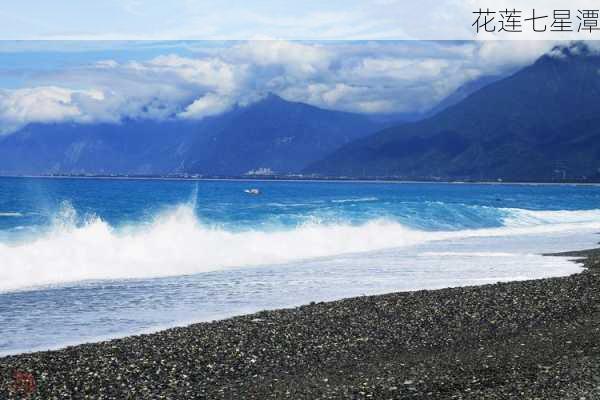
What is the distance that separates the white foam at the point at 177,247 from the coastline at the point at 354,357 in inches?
429

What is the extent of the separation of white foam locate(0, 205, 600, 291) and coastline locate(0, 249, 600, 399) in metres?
10.9

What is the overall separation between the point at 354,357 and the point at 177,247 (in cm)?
2500

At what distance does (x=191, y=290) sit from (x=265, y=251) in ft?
48.7

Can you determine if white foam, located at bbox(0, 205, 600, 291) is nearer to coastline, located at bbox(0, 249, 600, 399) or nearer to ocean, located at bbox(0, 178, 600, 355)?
ocean, located at bbox(0, 178, 600, 355)

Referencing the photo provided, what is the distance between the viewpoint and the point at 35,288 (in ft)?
75.7

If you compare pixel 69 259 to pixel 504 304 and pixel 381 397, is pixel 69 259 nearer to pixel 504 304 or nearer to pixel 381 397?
pixel 504 304

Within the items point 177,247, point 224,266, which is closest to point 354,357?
point 224,266

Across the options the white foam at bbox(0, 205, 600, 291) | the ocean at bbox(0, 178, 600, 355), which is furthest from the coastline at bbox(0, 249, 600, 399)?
the white foam at bbox(0, 205, 600, 291)

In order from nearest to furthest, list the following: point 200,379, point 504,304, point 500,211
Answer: point 200,379, point 504,304, point 500,211

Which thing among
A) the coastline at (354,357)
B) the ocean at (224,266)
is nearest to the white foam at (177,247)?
the ocean at (224,266)

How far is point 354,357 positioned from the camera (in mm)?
13328

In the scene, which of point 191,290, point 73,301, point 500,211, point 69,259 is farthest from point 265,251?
point 500,211

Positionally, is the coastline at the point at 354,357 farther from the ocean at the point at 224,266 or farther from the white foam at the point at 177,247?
the white foam at the point at 177,247

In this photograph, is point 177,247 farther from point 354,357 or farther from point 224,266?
point 354,357
